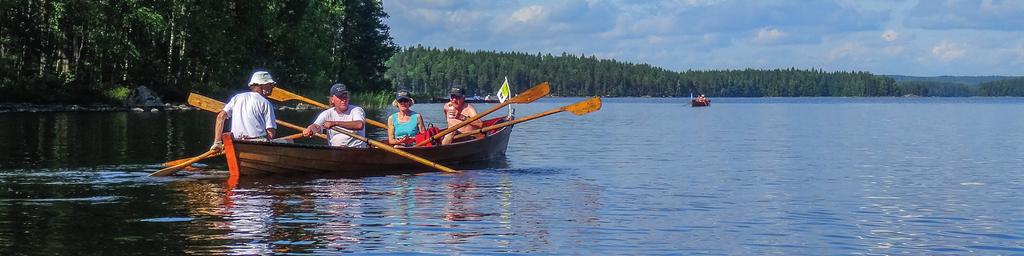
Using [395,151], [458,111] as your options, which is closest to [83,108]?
[458,111]

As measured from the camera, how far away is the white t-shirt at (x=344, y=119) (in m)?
22.4

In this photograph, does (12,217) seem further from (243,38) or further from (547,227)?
(243,38)

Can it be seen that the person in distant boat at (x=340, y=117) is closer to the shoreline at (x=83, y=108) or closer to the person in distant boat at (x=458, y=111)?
the person in distant boat at (x=458, y=111)

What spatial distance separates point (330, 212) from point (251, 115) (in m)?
4.77

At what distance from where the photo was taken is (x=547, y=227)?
14.9m

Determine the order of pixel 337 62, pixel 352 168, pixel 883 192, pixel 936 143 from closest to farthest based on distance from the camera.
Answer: pixel 883 192 → pixel 352 168 → pixel 936 143 → pixel 337 62

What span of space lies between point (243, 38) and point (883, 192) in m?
63.5

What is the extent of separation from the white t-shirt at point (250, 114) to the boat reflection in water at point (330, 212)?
80 centimetres

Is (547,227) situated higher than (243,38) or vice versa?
(243,38)

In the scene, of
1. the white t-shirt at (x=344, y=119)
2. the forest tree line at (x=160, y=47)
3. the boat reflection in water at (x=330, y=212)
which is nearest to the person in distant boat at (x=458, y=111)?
the white t-shirt at (x=344, y=119)

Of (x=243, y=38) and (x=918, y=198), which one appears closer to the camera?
(x=918, y=198)

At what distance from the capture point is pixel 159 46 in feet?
246

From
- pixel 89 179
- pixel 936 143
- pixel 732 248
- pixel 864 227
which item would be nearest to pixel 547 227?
pixel 732 248

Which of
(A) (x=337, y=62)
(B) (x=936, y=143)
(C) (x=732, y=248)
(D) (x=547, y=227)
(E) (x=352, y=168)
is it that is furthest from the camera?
(A) (x=337, y=62)
